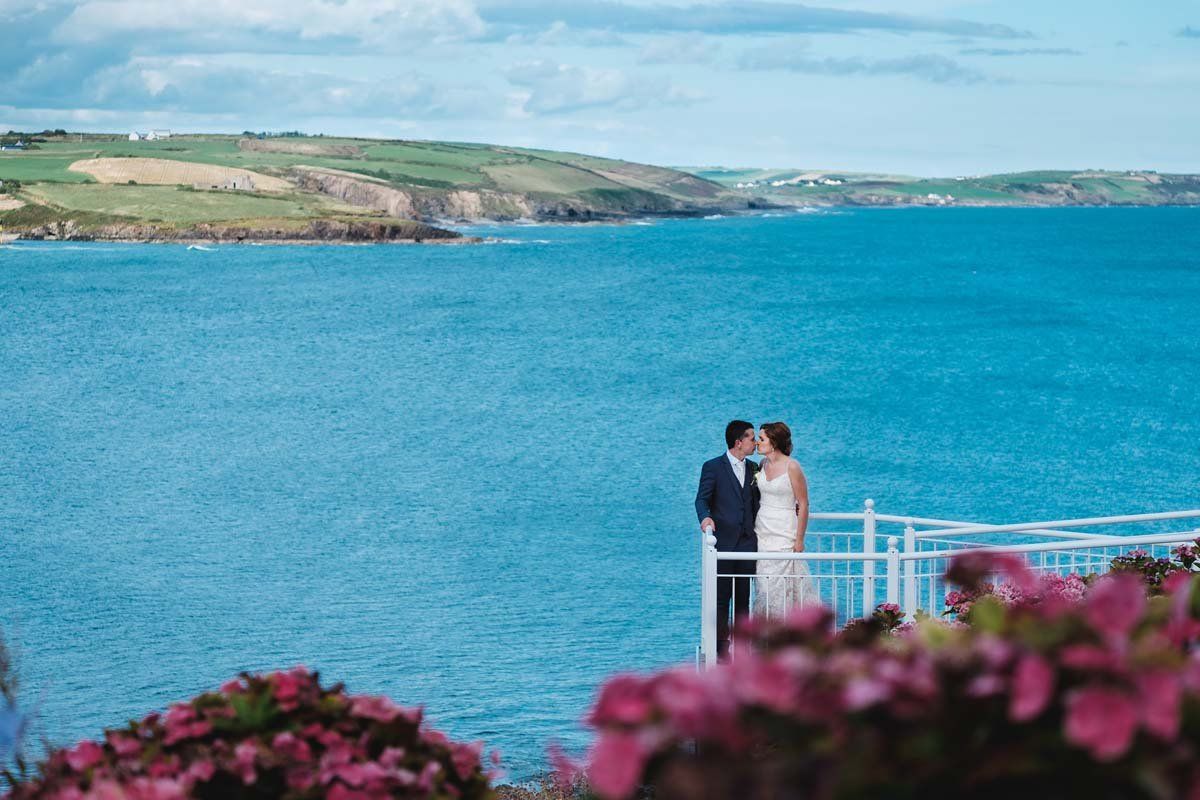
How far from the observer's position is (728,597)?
1134 centimetres

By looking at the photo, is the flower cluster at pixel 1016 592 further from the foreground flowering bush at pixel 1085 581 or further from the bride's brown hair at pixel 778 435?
the bride's brown hair at pixel 778 435

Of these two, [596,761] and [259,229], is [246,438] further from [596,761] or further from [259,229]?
[259,229]

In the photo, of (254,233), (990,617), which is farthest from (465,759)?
(254,233)

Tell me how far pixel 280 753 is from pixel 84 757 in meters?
0.57

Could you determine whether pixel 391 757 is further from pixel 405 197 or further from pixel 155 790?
pixel 405 197

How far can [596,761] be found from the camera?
264cm

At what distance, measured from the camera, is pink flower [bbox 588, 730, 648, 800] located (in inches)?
102

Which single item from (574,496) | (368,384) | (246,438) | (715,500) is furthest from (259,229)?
(715,500)

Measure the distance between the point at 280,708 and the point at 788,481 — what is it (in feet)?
24.0

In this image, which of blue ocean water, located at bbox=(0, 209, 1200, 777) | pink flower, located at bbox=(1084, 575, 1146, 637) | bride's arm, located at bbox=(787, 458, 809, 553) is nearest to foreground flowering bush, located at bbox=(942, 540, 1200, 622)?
bride's arm, located at bbox=(787, 458, 809, 553)

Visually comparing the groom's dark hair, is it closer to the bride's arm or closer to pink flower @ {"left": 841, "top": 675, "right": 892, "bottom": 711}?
the bride's arm

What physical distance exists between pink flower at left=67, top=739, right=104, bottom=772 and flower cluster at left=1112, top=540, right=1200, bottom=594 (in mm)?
6786

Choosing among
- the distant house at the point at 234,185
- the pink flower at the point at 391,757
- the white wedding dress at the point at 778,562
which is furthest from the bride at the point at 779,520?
the distant house at the point at 234,185

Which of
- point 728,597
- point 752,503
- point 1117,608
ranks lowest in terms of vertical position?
point 728,597
